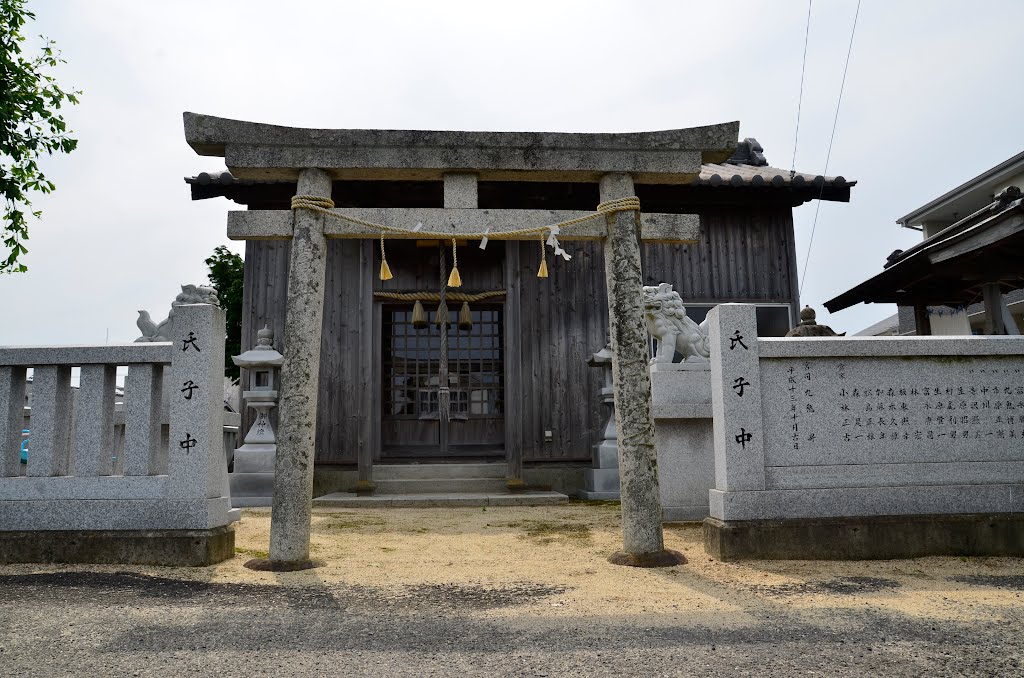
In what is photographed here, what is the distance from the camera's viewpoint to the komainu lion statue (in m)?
7.20

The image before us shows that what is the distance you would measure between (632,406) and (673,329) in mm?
2648

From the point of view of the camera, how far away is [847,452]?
5.08 meters

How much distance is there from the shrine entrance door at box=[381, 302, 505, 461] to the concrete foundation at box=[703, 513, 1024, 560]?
613 centimetres

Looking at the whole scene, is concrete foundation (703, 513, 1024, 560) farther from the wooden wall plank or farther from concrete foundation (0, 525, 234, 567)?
the wooden wall plank

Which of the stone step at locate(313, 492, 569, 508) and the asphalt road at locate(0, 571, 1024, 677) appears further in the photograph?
the stone step at locate(313, 492, 569, 508)

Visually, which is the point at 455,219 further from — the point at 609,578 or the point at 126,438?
the point at 126,438

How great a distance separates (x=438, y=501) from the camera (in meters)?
8.52

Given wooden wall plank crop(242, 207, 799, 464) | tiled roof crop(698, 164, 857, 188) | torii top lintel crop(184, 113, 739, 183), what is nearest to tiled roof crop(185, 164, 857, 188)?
tiled roof crop(698, 164, 857, 188)

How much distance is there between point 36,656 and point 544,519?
494cm

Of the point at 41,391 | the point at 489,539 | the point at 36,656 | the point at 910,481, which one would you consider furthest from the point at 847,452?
the point at 41,391

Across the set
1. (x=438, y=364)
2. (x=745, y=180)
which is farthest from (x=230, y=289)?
(x=745, y=180)

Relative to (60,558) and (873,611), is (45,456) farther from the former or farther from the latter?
(873,611)

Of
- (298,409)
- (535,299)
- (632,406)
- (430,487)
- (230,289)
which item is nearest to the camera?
(298,409)

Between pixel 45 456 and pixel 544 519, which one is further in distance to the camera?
pixel 544 519
